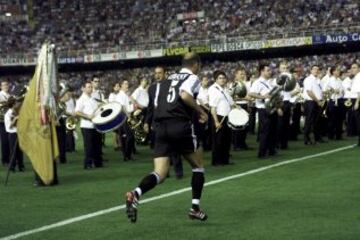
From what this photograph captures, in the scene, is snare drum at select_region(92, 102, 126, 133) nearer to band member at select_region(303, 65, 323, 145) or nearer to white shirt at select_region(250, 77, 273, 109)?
white shirt at select_region(250, 77, 273, 109)

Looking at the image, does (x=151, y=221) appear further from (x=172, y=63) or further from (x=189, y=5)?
(x=189, y=5)

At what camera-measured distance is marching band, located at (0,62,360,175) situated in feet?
44.8

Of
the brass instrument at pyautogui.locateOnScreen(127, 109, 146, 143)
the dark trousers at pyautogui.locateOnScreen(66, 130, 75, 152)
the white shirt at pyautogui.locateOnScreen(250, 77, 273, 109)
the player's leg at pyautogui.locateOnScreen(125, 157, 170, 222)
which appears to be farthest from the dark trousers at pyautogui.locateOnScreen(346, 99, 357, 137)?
the player's leg at pyautogui.locateOnScreen(125, 157, 170, 222)

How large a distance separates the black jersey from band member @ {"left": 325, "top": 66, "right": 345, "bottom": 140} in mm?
10697

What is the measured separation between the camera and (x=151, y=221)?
7.97 metres

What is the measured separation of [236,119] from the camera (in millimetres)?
13828

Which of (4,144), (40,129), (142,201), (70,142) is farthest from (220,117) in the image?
(70,142)

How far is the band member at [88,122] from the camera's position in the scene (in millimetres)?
13742

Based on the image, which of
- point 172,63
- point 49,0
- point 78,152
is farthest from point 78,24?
point 78,152

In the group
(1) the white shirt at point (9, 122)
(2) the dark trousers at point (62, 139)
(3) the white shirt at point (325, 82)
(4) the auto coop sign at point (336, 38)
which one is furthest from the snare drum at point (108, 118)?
(4) the auto coop sign at point (336, 38)

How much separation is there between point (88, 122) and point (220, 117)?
2528 millimetres

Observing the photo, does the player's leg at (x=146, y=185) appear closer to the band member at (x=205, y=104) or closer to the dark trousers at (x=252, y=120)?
the band member at (x=205, y=104)

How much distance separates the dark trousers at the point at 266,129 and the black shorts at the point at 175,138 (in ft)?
21.0

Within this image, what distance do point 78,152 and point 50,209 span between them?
9.74m
